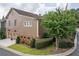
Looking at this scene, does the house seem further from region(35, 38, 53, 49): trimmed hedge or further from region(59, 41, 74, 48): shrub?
region(59, 41, 74, 48): shrub

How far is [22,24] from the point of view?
2.90 meters

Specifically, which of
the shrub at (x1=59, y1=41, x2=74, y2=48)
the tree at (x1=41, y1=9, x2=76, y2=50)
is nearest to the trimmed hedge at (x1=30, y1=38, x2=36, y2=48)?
the tree at (x1=41, y1=9, x2=76, y2=50)

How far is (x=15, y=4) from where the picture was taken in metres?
2.88

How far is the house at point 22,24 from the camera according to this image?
286cm

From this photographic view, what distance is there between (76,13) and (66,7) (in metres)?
0.16

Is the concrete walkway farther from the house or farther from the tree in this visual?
the tree

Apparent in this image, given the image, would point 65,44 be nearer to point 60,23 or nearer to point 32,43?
point 60,23

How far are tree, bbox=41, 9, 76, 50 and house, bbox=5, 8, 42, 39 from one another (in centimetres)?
12

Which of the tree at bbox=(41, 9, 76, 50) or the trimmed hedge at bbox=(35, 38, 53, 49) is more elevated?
the tree at bbox=(41, 9, 76, 50)

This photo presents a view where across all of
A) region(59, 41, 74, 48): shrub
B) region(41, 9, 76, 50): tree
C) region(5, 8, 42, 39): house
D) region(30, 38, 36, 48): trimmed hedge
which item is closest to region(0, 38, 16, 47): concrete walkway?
region(5, 8, 42, 39): house

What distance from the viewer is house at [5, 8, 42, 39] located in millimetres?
2861

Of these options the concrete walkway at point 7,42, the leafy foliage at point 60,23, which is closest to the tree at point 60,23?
the leafy foliage at point 60,23

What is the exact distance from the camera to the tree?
2.83m

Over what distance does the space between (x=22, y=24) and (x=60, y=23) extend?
506 millimetres
